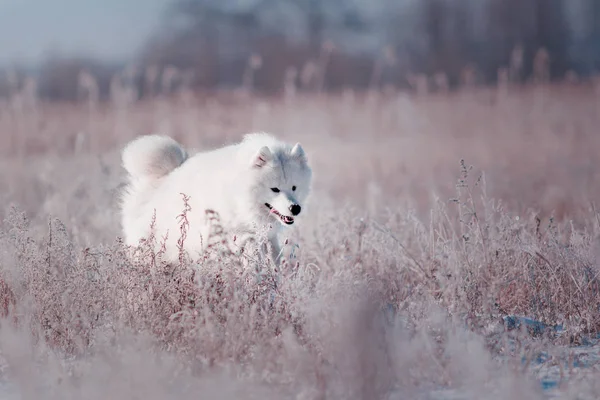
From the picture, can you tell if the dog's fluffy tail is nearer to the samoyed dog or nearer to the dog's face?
the samoyed dog

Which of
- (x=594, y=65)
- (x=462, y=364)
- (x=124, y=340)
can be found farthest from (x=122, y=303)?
(x=594, y=65)

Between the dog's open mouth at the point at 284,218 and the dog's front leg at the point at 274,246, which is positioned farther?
the dog's front leg at the point at 274,246

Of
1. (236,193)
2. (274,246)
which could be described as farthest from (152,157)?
(274,246)

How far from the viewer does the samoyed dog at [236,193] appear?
567cm

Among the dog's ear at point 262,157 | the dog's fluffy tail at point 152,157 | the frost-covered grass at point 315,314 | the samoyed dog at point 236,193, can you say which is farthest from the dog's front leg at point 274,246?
the dog's fluffy tail at point 152,157

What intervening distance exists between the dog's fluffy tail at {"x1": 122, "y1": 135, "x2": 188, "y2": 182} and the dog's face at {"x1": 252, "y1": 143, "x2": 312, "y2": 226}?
111cm

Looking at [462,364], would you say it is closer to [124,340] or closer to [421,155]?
[124,340]

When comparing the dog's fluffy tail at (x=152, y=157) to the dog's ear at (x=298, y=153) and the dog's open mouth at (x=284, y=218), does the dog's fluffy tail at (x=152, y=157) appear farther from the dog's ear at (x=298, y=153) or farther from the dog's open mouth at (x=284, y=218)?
the dog's open mouth at (x=284, y=218)

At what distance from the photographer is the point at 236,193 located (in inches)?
225

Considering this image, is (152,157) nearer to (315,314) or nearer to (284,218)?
(284,218)

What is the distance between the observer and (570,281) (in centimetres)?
547

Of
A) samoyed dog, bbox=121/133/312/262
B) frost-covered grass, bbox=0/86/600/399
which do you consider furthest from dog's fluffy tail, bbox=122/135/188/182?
frost-covered grass, bbox=0/86/600/399

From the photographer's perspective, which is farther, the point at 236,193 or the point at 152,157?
the point at 152,157

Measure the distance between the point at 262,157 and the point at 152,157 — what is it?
1.21 metres
